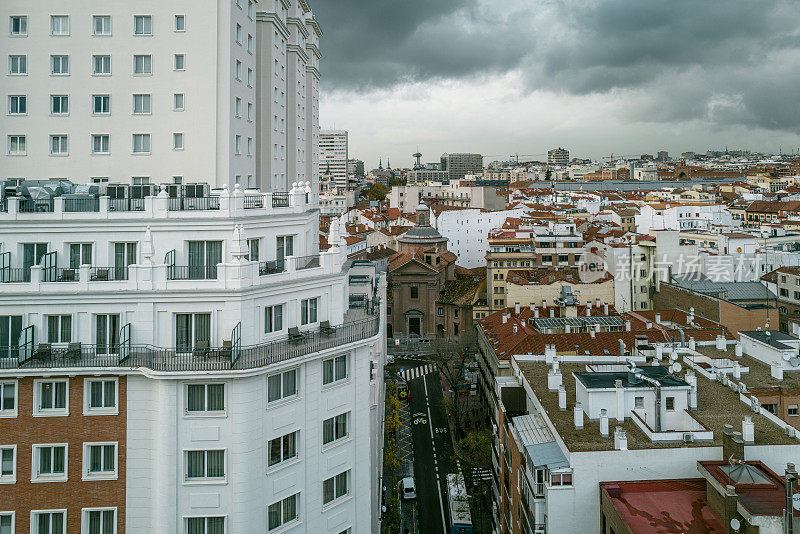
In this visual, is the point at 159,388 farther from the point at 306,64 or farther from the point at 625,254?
the point at 625,254

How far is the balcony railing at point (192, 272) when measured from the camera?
23406 millimetres

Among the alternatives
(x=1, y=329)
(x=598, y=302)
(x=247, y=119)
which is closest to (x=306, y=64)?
(x=247, y=119)

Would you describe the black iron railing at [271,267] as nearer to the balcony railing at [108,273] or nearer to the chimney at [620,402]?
the balcony railing at [108,273]

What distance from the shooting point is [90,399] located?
22062 millimetres

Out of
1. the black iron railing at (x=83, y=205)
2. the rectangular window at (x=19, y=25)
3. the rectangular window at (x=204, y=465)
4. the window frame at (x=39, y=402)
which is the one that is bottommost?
the rectangular window at (x=204, y=465)

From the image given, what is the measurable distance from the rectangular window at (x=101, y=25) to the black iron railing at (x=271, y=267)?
15755 mm

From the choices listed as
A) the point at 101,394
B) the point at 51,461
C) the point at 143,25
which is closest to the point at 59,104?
the point at 143,25

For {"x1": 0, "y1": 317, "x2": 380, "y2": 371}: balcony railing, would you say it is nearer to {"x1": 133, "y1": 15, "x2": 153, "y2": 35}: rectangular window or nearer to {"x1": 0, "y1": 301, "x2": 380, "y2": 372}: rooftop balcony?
{"x1": 0, "y1": 301, "x2": 380, "y2": 372}: rooftop balcony

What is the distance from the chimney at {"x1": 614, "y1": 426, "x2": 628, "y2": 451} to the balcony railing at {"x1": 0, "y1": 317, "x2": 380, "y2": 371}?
42.9 feet

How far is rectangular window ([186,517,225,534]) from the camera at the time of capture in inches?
874

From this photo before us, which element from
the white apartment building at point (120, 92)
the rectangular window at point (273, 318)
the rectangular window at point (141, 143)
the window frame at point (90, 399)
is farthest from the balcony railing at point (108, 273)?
the rectangular window at point (141, 143)

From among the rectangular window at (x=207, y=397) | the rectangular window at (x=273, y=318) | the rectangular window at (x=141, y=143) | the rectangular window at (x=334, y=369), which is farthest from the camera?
the rectangular window at (x=141, y=143)

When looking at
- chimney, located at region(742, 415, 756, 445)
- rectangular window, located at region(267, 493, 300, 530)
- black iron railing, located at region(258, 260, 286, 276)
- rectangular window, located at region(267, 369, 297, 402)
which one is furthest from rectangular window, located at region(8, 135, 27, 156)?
chimney, located at region(742, 415, 756, 445)

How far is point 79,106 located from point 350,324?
1735 cm
